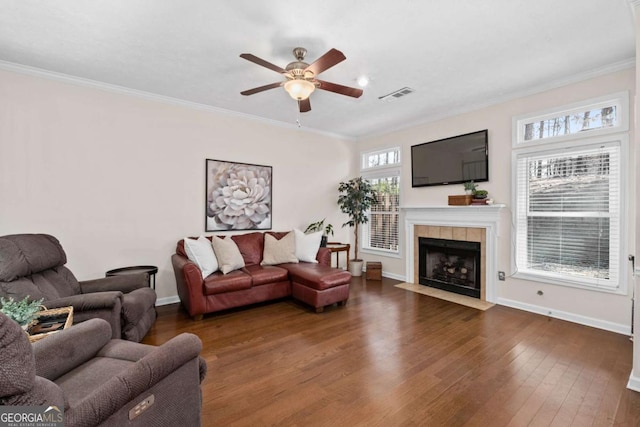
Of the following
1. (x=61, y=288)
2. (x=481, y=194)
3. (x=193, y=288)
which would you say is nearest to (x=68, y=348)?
(x=61, y=288)

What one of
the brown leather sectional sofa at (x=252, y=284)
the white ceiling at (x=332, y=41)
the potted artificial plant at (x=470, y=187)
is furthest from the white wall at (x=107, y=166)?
the potted artificial plant at (x=470, y=187)

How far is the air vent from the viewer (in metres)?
3.70

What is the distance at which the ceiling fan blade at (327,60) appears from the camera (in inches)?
86.0

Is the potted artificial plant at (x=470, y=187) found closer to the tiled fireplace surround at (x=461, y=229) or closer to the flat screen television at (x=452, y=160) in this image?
the flat screen television at (x=452, y=160)

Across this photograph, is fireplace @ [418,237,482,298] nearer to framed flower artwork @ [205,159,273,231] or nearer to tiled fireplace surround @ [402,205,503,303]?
tiled fireplace surround @ [402,205,503,303]

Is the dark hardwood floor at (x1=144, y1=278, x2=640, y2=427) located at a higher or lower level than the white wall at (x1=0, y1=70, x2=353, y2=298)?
lower

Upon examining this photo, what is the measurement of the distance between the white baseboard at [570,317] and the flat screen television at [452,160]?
1705mm

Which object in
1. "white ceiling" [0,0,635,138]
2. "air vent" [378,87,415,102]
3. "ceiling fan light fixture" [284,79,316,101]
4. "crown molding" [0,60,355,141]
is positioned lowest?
"ceiling fan light fixture" [284,79,316,101]

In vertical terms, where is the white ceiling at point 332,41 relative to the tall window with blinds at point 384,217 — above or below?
above

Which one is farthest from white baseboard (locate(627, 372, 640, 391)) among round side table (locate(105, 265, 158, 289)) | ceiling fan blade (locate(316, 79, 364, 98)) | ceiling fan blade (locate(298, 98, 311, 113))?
round side table (locate(105, 265, 158, 289))

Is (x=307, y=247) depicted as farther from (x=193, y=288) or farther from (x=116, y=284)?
(x=116, y=284)

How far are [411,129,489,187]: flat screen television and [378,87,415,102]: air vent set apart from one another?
1203 millimetres

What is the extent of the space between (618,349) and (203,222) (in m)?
4.87

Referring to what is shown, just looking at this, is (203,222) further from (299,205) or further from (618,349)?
(618,349)
